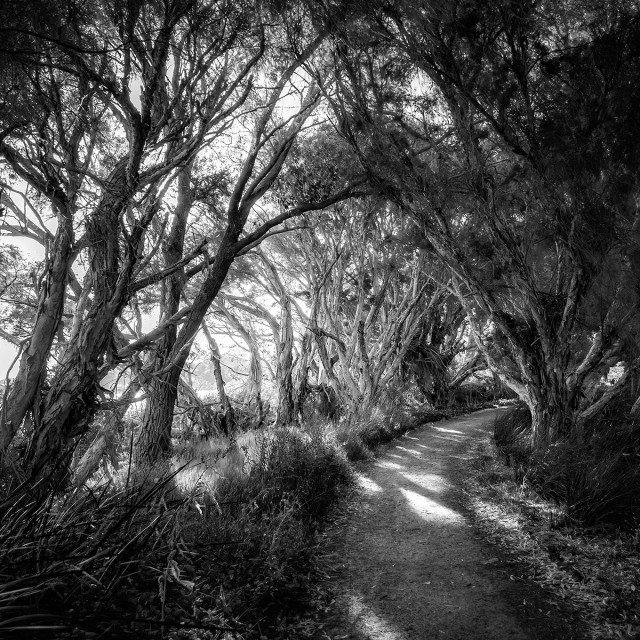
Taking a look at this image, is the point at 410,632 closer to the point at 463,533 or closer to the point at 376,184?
the point at 463,533

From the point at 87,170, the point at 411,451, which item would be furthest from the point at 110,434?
the point at 411,451

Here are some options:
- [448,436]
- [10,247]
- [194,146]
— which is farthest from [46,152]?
[448,436]

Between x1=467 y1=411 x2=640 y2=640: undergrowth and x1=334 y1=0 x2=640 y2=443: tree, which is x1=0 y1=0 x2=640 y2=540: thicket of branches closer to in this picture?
x1=334 y1=0 x2=640 y2=443: tree

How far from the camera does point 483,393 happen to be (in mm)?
20391

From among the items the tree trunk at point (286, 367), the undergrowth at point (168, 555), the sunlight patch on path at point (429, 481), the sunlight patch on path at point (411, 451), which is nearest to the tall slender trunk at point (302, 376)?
the tree trunk at point (286, 367)

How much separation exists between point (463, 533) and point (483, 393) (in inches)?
680

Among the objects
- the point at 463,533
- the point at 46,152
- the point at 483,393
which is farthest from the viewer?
the point at 483,393

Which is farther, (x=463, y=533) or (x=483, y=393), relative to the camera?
(x=483, y=393)

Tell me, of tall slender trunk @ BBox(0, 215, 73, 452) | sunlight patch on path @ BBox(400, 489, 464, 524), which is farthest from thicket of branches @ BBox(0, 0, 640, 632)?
sunlight patch on path @ BBox(400, 489, 464, 524)

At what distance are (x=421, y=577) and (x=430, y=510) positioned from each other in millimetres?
1616

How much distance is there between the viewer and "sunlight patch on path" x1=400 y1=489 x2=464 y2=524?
4.86 metres

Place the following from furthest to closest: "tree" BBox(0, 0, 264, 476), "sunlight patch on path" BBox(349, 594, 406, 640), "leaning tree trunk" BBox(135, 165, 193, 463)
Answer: "leaning tree trunk" BBox(135, 165, 193, 463)
"tree" BBox(0, 0, 264, 476)
"sunlight patch on path" BBox(349, 594, 406, 640)

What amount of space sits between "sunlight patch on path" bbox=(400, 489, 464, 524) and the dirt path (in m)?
0.01

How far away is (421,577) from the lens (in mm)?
3641
